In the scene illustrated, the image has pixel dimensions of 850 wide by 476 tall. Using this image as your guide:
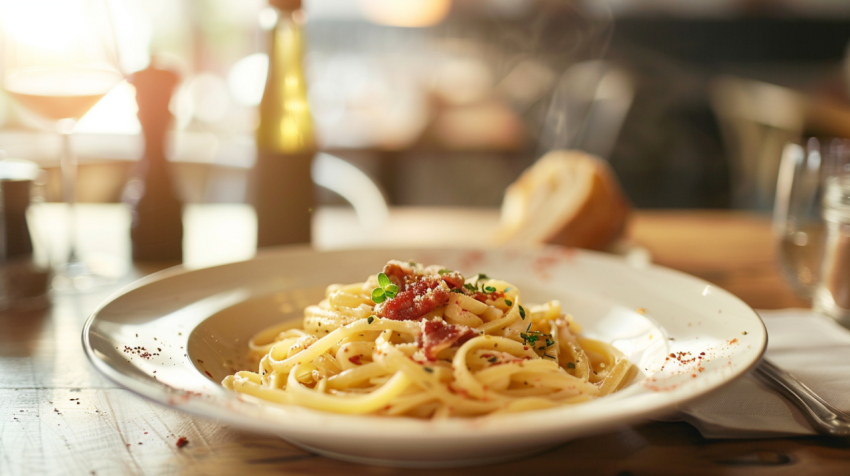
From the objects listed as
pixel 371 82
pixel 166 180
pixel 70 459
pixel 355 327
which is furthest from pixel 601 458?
pixel 371 82

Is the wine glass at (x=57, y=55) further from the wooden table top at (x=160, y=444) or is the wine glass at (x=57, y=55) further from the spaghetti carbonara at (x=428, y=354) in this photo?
the spaghetti carbonara at (x=428, y=354)

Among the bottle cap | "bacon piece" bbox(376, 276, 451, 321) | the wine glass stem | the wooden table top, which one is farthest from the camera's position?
the bottle cap

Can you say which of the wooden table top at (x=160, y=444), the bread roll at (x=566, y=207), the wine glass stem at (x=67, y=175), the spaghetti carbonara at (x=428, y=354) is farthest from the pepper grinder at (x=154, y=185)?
the bread roll at (x=566, y=207)

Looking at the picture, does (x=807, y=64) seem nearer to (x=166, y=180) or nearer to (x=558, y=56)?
(x=558, y=56)

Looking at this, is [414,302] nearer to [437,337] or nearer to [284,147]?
[437,337]

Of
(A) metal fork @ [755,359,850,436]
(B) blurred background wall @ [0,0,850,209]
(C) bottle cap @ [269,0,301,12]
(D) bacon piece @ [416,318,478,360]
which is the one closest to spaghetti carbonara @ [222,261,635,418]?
(D) bacon piece @ [416,318,478,360]

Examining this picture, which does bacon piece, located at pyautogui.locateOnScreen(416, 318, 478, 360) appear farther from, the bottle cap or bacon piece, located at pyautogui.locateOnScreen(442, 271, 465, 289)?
the bottle cap

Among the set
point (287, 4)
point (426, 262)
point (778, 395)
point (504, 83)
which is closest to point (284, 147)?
point (287, 4)
